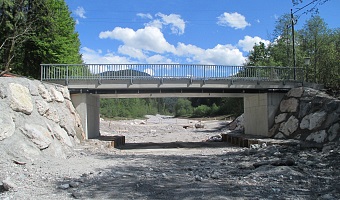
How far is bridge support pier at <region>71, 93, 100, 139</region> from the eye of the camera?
862 inches

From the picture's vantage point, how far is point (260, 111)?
24.8 m

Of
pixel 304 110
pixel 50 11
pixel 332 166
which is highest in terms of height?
pixel 50 11

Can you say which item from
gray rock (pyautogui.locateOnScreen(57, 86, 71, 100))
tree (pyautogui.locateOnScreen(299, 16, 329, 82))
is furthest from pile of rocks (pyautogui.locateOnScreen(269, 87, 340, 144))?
gray rock (pyautogui.locateOnScreen(57, 86, 71, 100))

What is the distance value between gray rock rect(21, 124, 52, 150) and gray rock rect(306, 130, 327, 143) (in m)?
13.7

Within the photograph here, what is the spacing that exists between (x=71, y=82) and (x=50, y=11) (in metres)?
14.3

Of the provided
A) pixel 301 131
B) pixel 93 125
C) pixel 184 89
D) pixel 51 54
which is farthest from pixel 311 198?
pixel 51 54

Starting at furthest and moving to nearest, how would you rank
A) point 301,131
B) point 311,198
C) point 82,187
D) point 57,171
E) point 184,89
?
point 184,89, point 301,131, point 57,171, point 82,187, point 311,198

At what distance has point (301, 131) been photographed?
67.9ft

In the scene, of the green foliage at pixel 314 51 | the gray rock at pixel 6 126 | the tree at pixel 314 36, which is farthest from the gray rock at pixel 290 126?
the gray rock at pixel 6 126

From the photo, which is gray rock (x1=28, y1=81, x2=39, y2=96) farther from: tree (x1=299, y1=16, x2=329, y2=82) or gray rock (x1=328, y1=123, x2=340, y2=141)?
tree (x1=299, y1=16, x2=329, y2=82)

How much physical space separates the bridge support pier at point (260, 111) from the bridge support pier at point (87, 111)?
11.8 meters

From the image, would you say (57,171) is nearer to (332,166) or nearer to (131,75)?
(332,166)

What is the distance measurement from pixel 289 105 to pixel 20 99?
53.7 ft

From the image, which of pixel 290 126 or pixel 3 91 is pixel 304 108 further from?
pixel 3 91
